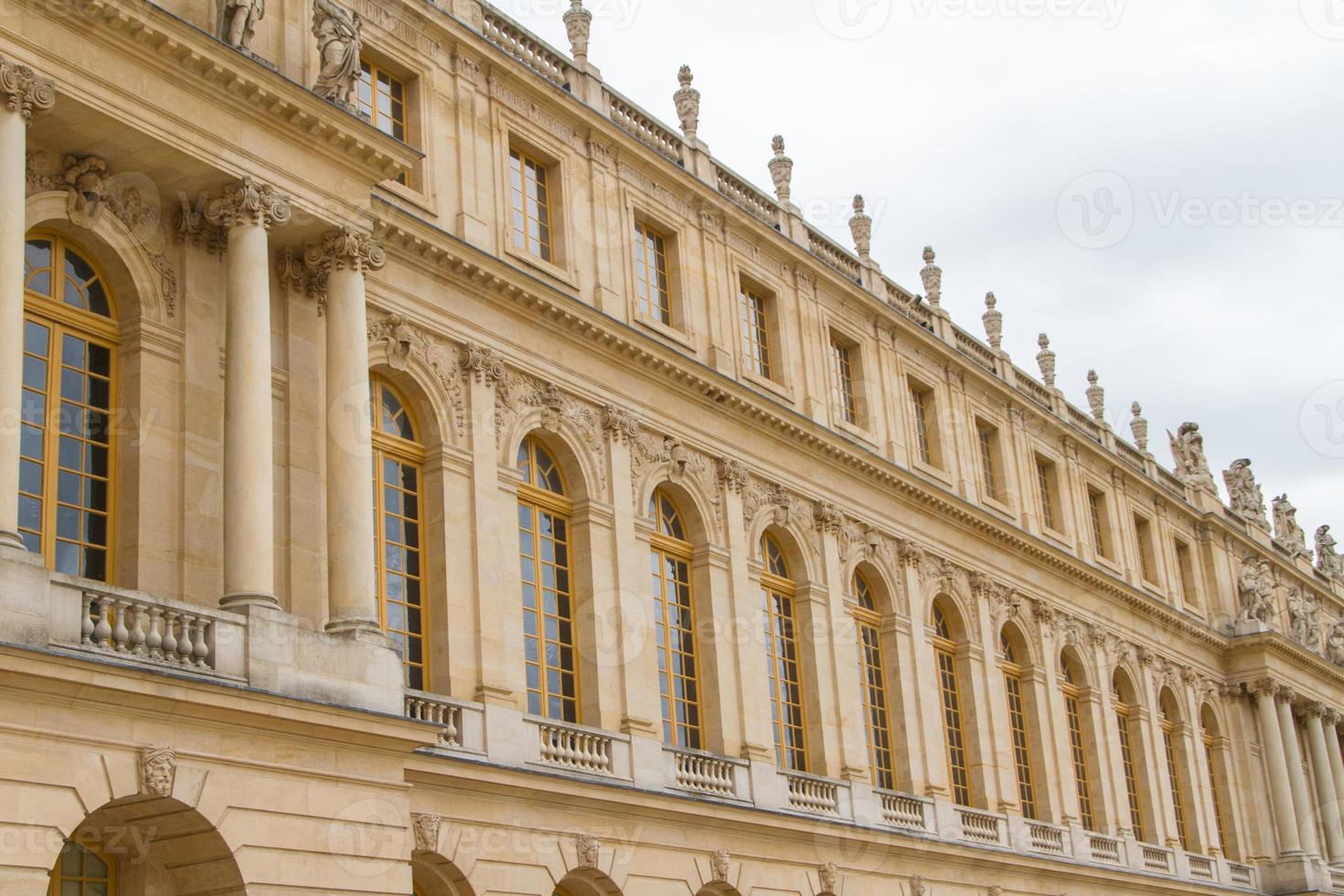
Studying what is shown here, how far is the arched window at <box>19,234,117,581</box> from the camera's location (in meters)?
17.0

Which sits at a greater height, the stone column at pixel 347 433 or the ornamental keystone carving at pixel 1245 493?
the ornamental keystone carving at pixel 1245 493

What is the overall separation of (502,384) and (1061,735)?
17.6 meters

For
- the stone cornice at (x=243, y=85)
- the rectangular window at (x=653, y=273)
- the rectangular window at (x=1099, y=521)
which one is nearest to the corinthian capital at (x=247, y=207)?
the stone cornice at (x=243, y=85)

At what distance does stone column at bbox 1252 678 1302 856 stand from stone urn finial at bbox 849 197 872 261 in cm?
1819

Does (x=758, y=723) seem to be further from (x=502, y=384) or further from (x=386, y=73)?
(x=386, y=73)

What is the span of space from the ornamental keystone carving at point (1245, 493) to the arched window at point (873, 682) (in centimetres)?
2320

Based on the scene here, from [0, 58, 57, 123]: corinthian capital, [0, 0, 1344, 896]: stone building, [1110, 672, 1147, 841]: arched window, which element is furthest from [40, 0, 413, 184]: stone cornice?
[1110, 672, 1147, 841]: arched window

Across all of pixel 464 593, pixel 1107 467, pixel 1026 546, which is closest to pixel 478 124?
pixel 464 593

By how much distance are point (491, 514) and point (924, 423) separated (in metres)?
14.5

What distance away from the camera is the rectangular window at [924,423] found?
3434cm

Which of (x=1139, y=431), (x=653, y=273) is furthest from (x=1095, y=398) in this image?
(x=653, y=273)

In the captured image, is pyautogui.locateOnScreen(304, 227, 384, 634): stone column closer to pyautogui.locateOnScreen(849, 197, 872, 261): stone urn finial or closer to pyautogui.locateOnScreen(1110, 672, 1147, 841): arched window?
pyautogui.locateOnScreen(849, 197, 872, 261): stone urn finial

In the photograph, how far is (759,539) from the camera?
2830 cm

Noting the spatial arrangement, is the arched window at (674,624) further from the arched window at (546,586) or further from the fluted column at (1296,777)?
the fluted column at (1296,777)
